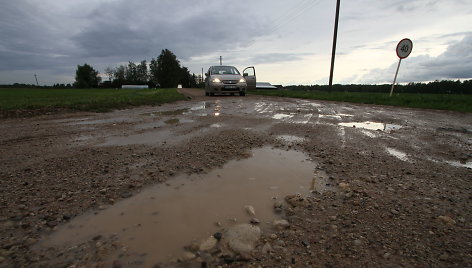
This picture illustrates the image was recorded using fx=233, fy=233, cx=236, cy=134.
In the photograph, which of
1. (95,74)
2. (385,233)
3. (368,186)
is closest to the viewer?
(385,233)

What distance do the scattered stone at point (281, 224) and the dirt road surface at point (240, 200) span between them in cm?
1

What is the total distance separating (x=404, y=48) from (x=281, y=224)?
12875 millimetres

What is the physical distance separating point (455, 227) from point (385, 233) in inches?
18.5

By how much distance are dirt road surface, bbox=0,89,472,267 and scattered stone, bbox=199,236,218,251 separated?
0.05 feet

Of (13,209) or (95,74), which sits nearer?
(13,209)

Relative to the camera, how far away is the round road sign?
10.7 meters

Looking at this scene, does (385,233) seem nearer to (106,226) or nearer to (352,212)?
(352,212)

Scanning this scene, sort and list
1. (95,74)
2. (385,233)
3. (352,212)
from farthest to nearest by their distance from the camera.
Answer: (95,74) < (352,212) < (385,233)

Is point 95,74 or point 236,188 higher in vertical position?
point 95,74

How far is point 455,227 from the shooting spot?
4.79ft

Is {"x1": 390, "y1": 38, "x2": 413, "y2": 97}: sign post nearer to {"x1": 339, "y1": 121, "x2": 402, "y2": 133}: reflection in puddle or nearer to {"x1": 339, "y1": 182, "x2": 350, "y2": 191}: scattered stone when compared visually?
{"x1": 339, "y1": 121, "x2": 402, "y2": 133}: reflection in puddle

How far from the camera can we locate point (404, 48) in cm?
1088

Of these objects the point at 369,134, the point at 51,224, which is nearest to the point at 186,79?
the point at 369,134

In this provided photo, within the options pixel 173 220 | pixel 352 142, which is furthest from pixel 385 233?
pixel 352 142
